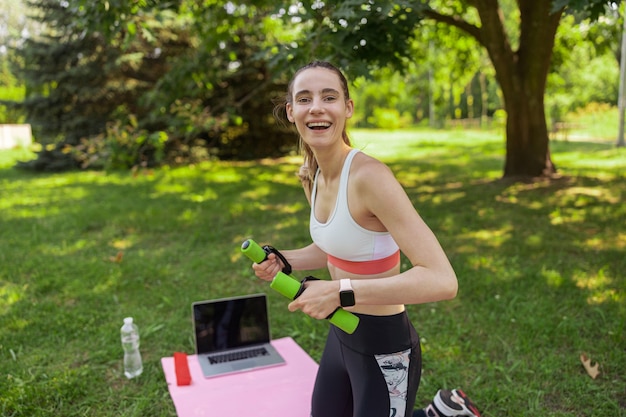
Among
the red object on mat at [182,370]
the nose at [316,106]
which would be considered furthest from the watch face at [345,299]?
the red object on mat at [182,370]

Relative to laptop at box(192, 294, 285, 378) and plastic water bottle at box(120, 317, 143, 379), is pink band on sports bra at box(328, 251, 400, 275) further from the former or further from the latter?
plastic water bottle at box(120, 317, 143, 379)

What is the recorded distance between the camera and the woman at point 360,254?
1781mm

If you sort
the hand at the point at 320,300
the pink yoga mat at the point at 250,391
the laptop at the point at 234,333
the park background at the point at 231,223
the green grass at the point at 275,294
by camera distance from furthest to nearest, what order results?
the laptop at the point at 234,333 < the park background at the point at 231,223 < the green grass at the point at 275,294 < the pink yoga mat at the point at 250,391 < the hand at the point at 320,300

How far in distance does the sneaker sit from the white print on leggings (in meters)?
0.72

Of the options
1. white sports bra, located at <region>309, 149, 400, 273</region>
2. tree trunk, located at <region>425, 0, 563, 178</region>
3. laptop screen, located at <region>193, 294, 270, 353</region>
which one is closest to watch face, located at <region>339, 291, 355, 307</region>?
white sports bra, located at <region>309, 149, 400, 273</region>

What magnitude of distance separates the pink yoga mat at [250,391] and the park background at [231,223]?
19 centimetres

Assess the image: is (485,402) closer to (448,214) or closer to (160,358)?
(160,358)

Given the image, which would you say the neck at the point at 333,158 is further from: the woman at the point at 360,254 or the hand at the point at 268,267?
the hand at the point at 268,267

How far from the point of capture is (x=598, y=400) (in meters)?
3.04

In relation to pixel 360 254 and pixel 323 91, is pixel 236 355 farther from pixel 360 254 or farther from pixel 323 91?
pixel 323 91

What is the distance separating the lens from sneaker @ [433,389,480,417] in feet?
8.95

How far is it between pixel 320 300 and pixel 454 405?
4.71 ft

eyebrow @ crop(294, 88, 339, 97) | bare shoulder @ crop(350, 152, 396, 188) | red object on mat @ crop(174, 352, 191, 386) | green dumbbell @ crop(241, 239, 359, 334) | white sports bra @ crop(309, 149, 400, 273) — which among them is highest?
eyebrow @ crop(294, 88, 339, 97)

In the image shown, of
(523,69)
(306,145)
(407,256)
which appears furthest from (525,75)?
(407,256)
